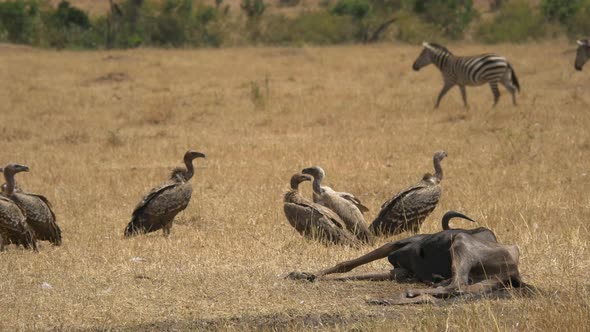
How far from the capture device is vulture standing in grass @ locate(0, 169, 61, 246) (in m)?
8.27

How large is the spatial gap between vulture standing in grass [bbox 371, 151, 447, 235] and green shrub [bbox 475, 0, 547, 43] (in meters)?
27.6

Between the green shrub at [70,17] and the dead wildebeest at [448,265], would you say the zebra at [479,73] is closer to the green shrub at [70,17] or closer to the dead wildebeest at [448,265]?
the dead wildebeest at [448,265]

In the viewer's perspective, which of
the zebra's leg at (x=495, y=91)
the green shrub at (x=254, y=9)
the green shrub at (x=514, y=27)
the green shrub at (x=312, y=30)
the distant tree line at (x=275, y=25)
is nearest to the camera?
the zebra's leg at (x=495, y=91)

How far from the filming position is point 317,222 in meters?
7.98

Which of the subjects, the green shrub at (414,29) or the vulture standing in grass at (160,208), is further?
the green shrub at (414,29)

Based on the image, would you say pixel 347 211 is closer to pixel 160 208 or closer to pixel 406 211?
pixel 406 211

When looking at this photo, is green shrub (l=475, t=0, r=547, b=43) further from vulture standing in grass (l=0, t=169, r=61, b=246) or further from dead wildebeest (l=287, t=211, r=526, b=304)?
dead wildebeest (l=287, t=211, r=526, b=304)

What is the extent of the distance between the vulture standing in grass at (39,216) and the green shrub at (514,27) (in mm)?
28681

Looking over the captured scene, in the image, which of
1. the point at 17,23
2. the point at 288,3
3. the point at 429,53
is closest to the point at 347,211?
the point at 429,53

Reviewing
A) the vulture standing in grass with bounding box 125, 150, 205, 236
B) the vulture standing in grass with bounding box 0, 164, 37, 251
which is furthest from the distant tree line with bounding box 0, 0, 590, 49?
the vulture standing in grass with bounding box 0, 164, 37, 251

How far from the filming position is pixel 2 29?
122ft

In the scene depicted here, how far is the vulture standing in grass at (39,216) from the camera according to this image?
8.27 m

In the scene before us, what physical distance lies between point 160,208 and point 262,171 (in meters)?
3.55

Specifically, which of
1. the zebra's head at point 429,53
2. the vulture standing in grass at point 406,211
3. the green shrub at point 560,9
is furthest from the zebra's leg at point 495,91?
the green shrub at point 560,9
